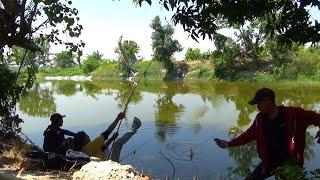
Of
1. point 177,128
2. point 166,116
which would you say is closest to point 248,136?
point 177,128

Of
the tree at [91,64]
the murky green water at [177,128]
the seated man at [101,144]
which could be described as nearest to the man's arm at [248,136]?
the murky green water at [177,128]

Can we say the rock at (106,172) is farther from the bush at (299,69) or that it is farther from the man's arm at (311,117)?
the bush at (299,69)

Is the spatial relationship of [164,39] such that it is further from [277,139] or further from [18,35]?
[277,139]

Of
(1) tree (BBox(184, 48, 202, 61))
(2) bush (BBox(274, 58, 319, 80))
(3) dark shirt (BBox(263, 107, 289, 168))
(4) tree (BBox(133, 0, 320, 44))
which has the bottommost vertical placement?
(3) dark shirt (BBox(263, 107, 289, 168))

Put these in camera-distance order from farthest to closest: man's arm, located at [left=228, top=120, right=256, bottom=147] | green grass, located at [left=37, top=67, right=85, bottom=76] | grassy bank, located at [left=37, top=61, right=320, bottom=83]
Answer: green grass, located at [left=37, top=67, right=85, bottom=76]
grassy bank, located at [left=37, top=61, right=320, bottom=83]
man's arm, located at [left=228, top=120, right=256, bottom=147]

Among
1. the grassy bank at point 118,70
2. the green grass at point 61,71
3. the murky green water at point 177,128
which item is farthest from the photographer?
the green grass at point 61,71

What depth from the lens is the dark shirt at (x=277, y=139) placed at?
11.8 feet

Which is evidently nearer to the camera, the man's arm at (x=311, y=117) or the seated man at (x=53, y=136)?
the man's arm at (x=311, y=117)

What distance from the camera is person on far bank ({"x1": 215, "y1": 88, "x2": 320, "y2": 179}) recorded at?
3543 millimetres

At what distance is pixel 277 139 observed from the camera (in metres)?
3.64

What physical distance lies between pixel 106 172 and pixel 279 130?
6.50 ft

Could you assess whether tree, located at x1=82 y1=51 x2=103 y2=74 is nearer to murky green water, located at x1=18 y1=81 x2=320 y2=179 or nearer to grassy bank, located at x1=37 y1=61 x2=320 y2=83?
grassy bank, located at x1=37 y1=61 x2=320 y2=83

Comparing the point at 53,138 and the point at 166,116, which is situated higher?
the point at 166,116

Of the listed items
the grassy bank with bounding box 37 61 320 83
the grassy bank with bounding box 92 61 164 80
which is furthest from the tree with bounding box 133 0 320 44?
the grassy bank with bounding box 92 61 164 80
